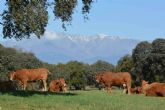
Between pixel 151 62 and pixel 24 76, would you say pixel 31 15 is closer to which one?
pixel 24 76

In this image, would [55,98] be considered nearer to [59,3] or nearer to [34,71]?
[59,3]

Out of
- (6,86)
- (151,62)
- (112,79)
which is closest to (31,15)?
(6,86)

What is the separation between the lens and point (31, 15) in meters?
26.7

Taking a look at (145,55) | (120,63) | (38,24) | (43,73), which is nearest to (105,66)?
(120,63)

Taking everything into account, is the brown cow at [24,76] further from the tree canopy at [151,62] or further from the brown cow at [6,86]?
the tree canopy at [151,62]

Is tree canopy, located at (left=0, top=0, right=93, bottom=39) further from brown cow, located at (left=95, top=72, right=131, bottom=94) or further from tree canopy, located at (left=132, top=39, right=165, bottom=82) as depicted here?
tree canopy, located at (left=132, top=39, right=165, bottom=82)

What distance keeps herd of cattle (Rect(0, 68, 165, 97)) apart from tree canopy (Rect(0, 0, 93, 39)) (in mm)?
7697

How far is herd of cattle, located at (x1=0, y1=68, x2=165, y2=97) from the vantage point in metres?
35.8

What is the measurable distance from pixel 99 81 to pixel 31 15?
17.5 meters

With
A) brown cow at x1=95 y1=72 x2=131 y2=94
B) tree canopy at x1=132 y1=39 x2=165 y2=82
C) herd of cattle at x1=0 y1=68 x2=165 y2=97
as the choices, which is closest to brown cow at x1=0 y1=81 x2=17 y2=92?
herd of cattle at x1=0 y1=68 x2=165 y2=97

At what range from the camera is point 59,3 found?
1088 inches

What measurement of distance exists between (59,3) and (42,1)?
1.22m

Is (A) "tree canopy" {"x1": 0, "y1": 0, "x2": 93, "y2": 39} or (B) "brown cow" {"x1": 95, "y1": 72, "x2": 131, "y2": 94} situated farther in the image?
(B) "brown cow" {"x1": 95, "y1": 72, "x2": 131, "y2": 94}

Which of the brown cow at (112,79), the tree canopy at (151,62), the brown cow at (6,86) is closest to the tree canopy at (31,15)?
the brown cow at (6,86)
